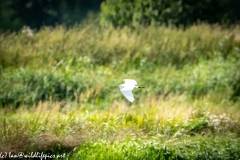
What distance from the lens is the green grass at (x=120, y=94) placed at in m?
6.21

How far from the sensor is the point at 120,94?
9773 mm

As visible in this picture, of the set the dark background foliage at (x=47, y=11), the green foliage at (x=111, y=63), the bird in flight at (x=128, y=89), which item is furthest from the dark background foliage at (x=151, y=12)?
the bird in flight at (x=128, y=89)

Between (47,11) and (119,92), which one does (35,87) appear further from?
(47,11)

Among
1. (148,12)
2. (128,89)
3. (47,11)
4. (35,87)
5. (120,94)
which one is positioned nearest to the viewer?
(128,89)

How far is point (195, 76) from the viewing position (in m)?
10.9

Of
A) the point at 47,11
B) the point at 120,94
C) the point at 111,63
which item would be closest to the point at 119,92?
the point at 120,94

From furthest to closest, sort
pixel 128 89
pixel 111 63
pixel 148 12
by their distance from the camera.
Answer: pixel 148 12, pixel 111 63, pixel 128 89

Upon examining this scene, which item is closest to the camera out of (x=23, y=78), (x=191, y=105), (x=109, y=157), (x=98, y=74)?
(x=109, y=157)

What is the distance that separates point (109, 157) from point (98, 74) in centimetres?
505

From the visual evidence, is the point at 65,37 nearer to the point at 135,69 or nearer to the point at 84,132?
the point at 135,69

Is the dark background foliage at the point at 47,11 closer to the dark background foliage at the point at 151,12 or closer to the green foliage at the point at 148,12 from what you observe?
the dark background foliage at the point at 151,12

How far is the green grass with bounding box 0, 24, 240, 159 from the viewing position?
621 centimetres

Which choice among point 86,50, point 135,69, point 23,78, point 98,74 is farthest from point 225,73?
point 23,78

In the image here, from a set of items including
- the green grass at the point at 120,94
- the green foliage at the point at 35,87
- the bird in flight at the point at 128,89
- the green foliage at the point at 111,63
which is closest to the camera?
the bird in flight at the point at 128,89
